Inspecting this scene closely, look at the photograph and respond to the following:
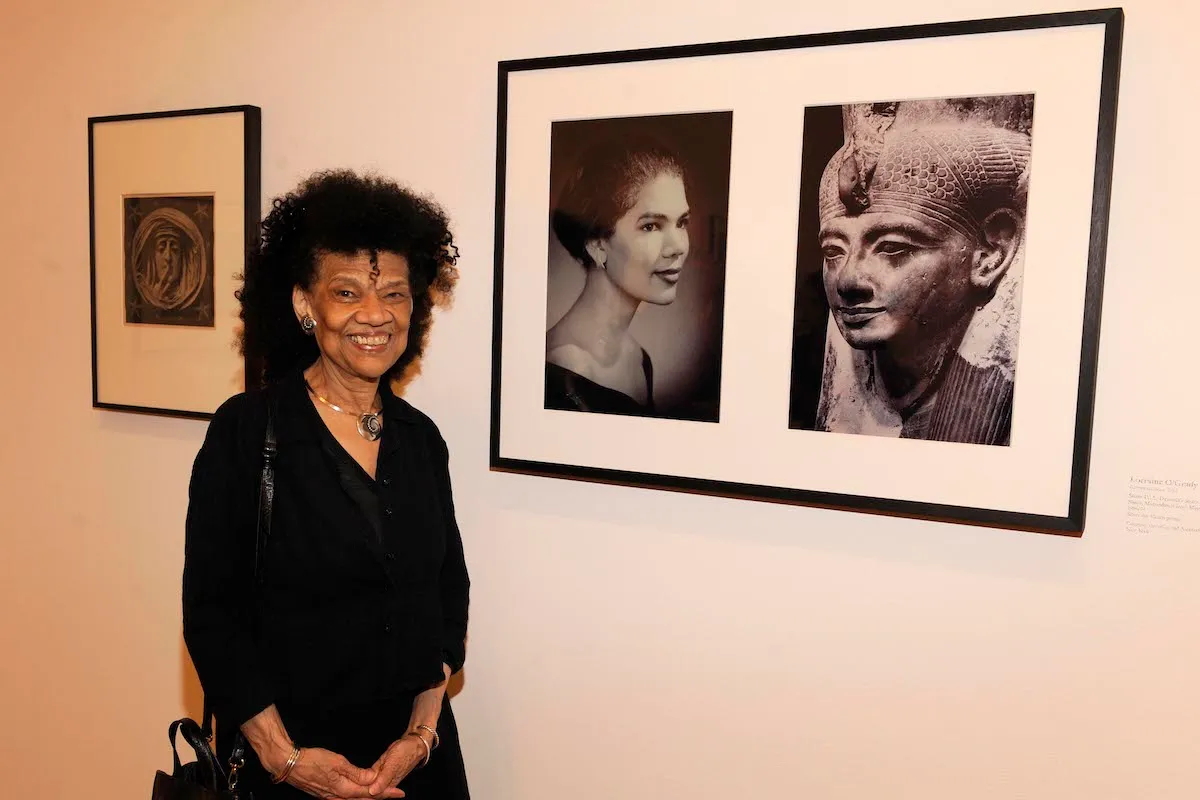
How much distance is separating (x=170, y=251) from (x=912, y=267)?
1.73 m

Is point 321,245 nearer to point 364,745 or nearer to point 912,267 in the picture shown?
point 364,745

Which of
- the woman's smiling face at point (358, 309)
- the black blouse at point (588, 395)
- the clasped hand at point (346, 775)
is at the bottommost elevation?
the clasped hand at point (346, 775)

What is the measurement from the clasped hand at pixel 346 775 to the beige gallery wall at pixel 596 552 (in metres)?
0.38

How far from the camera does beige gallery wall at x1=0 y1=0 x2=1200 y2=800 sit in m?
1.41

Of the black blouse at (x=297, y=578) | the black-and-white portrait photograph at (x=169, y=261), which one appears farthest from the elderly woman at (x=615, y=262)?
the black-and-white portrait photograph at (x=169, y=261)

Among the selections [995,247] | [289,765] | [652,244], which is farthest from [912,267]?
[289,765]

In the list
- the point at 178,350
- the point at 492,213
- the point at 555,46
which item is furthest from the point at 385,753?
the point at 555,46

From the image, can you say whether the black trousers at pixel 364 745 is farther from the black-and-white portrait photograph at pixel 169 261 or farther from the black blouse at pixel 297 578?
the black-and-white portrait photograph at pixel 169 261

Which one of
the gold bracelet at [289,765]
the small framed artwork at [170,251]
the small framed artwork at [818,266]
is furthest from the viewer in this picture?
the small framed artwork at [170,251]

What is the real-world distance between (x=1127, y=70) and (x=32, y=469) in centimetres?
276

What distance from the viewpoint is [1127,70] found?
137 centimetres

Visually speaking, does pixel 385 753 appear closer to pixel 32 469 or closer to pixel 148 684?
pixel 148 684

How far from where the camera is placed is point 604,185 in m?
1.71

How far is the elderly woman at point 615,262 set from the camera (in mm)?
1668
